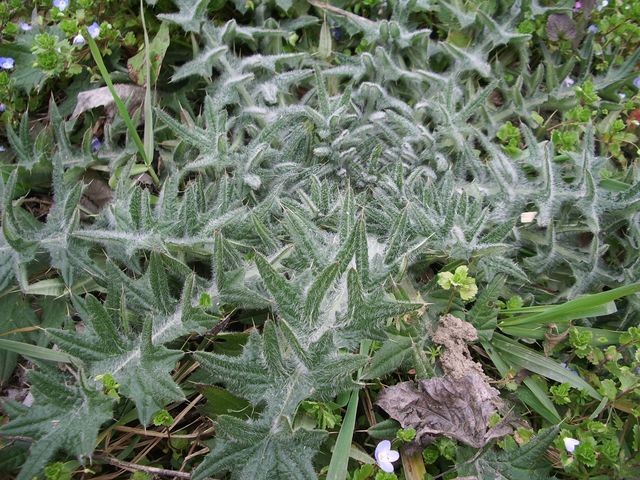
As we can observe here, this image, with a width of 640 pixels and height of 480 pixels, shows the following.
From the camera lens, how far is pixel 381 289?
6.24 feet

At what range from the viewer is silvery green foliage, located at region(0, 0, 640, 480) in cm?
186

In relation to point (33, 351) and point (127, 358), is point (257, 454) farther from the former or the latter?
point (33, 351)

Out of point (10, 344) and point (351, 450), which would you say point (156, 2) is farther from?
point (351, 450)

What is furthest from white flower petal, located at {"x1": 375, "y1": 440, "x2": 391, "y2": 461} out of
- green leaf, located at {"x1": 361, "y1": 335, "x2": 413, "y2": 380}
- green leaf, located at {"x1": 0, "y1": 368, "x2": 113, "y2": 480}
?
green leaf, located at {"x1": 0, "y1": 368, "x2": 113, "y2": 480}

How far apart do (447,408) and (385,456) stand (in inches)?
11.7

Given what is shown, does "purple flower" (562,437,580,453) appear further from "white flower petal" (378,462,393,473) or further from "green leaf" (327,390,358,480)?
"green leaf" (327,390,358,480)

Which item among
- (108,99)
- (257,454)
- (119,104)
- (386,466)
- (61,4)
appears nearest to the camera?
(257,454)

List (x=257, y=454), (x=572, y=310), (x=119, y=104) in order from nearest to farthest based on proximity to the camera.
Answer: (x=257, y=454) → (x=572, y=310) → (x=119, y=104)

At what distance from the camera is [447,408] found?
2.09 m

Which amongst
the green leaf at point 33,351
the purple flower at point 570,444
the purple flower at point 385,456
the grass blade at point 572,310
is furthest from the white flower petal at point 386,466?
the green leaf at point 33,351

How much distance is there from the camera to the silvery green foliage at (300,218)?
186cm

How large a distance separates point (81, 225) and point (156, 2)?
125 centimetres

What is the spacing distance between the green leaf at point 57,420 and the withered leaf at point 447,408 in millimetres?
1002

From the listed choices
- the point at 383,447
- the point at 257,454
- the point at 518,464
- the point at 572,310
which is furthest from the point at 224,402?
the point at 572,310
